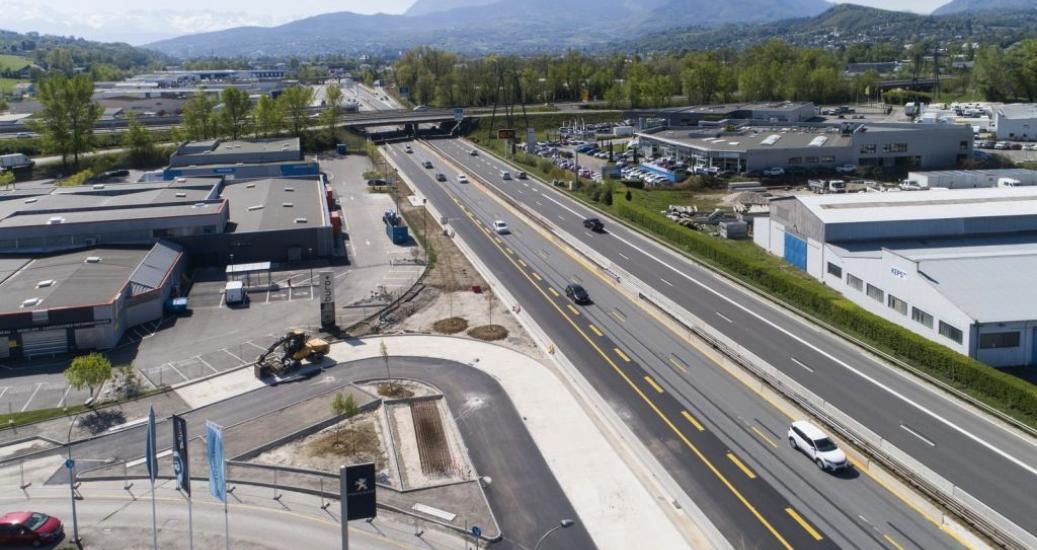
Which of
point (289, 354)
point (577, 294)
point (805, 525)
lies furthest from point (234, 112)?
point (805, 525)

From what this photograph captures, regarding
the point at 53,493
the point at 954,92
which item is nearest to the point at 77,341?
the point at 53,493

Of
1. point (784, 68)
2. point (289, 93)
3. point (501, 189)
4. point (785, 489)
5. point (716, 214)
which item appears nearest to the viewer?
point (785, 489)

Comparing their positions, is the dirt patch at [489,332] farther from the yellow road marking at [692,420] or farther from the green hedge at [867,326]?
the green hedge at [867,326]

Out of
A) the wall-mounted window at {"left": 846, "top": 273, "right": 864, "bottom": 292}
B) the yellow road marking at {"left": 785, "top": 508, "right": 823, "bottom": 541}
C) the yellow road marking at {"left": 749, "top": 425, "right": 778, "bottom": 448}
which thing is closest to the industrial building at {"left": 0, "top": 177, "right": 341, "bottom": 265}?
the wall-mounted window at {"left": 846, "top": 273, "right": 864, "bottom": 292}

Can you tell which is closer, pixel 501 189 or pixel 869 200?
pixel 869 200

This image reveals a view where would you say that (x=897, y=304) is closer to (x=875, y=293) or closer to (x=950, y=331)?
(x=875, y=293)

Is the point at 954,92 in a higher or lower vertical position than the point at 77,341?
higher

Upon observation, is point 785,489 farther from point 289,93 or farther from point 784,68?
point 784,68
